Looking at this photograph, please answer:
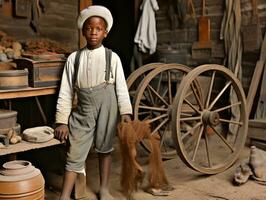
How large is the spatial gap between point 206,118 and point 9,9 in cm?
277

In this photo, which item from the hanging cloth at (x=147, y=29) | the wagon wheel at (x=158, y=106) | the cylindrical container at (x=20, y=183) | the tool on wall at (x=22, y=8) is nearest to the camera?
the cylindrical container at (x=20, y=183)

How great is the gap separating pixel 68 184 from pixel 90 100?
0.66 m

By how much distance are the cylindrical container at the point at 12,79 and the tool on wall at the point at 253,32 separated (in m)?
3.00

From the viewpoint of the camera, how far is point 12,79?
2701 mm

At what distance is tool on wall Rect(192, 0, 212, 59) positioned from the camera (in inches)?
202

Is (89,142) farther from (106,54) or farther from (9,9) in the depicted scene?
(9,9)

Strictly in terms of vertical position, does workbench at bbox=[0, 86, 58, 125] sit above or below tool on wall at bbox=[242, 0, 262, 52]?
below

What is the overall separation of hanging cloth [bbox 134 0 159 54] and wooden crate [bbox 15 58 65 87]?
8.78 feet

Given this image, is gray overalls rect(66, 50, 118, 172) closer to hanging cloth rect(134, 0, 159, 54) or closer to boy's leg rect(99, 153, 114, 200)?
boy's leg rect(99, 153, 114, 200)

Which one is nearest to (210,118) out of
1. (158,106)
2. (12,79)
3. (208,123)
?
(208,123)

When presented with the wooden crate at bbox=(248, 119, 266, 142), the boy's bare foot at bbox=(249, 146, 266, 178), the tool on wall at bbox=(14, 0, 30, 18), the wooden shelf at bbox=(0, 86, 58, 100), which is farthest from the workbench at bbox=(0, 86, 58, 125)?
the wooden crate at bbox=(248, 119, 266, 142)

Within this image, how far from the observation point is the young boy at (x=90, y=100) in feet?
9.12

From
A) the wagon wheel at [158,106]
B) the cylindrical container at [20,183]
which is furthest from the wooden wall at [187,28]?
the cylindrical container at [20,183]

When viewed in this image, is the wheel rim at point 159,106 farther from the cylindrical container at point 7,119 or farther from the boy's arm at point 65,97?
the cylindrical container at point 7,119
